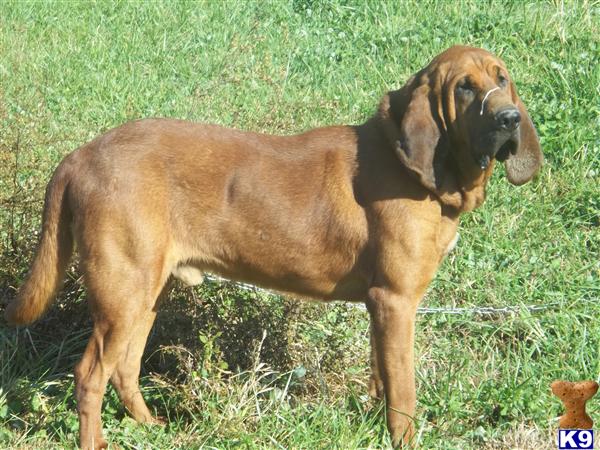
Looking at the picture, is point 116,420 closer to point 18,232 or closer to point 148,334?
point 148,334

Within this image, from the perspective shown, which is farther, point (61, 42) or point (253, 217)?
point (61, 42)

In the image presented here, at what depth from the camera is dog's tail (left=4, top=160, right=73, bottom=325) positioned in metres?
4.88

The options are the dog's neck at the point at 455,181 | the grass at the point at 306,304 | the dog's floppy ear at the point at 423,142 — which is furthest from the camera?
the grass at the point at 306,304

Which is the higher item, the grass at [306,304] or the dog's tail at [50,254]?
the dog's tail at [50,254]

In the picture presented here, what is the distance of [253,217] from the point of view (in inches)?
195

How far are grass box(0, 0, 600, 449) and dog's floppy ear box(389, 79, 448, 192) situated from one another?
118cm

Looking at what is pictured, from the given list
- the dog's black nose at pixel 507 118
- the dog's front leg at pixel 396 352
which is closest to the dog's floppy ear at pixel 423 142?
the dog's black nose at pixel 507 118

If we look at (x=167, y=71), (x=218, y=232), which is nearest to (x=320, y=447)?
(x=218, y=232)

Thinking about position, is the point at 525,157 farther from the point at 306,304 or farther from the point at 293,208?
the point at 306,304

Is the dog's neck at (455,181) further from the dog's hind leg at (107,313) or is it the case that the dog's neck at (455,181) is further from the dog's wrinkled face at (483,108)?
the dog's hind leg at (107,313)

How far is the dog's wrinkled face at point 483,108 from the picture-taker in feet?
15.1

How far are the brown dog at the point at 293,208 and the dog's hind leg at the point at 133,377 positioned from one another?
11.8 inches

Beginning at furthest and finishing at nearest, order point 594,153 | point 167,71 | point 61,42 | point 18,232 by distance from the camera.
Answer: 1. point 61,42
2. point 167,71
3. point 594,153
4. point 18,232

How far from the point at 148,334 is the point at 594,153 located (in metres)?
3.54
